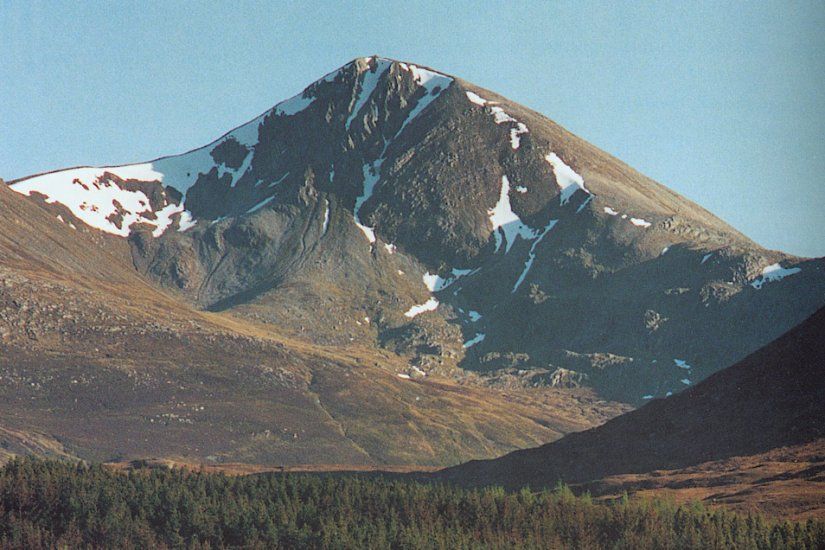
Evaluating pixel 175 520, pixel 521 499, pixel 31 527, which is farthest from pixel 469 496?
pixel 31 527

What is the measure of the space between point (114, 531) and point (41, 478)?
23904 millimetres

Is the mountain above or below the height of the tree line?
above

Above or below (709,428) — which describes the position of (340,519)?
below

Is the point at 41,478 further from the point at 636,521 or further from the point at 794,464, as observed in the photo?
the point at 794,464

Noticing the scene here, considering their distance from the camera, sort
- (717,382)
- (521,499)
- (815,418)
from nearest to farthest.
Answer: (521,499), (815,418), (717,382)

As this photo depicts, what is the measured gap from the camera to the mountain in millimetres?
158750

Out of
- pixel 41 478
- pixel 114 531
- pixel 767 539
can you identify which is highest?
pixel 41 478

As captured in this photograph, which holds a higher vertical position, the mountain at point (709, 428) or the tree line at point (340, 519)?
the mountain at point (709, 428)

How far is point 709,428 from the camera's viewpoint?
550 ft

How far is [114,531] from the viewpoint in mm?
128250

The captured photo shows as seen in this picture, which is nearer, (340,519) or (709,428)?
(340,519)

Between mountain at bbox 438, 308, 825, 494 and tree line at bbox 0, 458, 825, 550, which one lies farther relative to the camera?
mountain at bbox 438, 308, 825, 494

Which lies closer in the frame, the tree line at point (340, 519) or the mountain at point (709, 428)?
the tree line at point (340, 519)

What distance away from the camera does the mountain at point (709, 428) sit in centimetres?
15875
